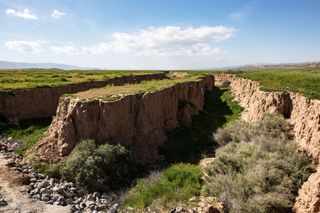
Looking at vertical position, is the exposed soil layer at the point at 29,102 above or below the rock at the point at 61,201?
above

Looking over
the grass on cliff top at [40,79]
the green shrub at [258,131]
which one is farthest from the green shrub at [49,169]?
the grass on cliff top at [40,79]

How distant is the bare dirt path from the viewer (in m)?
13.9

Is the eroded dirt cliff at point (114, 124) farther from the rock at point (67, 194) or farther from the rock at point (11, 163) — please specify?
the rock at point (67, 194)

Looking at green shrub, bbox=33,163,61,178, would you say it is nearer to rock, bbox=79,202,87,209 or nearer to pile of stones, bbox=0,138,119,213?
pile of stones, bbox=0,138,119,213

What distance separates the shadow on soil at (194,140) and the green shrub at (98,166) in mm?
3634

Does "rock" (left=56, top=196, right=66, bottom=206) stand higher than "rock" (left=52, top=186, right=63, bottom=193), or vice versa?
"rock" (left=52, top=186, right=63, bottom=193)

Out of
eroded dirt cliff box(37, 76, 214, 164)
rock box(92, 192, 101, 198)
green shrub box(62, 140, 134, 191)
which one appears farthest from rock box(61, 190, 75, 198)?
eroded dirt cliff box(37, 76, 214, 164)

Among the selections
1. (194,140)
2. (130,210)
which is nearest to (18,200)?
(130,210)

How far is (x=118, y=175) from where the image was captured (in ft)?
59.6

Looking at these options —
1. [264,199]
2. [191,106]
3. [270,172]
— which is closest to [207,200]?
[264,199]

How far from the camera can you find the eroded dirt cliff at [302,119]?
13547 mm

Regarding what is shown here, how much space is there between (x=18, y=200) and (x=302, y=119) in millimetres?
16870

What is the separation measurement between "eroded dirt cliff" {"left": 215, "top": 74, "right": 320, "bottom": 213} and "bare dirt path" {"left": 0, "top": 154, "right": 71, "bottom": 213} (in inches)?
396

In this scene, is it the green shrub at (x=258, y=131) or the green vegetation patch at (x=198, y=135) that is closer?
the green shrub at (x=258, y=131)
